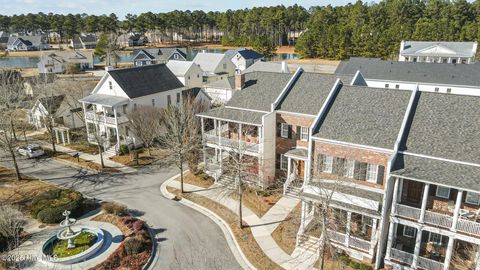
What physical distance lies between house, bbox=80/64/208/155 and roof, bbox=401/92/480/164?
104 ft

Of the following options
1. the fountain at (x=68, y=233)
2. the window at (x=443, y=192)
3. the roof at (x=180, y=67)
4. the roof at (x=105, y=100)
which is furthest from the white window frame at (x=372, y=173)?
the roof at (x=180, y=67)

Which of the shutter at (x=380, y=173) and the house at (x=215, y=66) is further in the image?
the house at (x=215, y=66)

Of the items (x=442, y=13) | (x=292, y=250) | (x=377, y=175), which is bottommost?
(x=292, y=250)

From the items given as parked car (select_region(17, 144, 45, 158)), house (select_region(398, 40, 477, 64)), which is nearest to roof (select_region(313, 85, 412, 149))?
parked car (select_region(17, 144, 45, 158))

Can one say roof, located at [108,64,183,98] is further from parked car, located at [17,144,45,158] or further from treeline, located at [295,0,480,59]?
treeline, located at [295,0,480,59]

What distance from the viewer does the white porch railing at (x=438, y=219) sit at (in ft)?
66.5

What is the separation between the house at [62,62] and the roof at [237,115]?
7801cm

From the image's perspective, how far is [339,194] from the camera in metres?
23.2

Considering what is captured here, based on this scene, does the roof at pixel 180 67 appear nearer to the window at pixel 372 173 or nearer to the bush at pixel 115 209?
the bush at pixel 115 209

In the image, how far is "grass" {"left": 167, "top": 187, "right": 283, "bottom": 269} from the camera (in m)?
22.9

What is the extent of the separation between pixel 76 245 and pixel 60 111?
29840 millimetres

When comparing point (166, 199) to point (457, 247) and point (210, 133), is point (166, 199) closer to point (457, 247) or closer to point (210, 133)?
point (210, 133)

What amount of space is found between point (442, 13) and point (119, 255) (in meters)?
138

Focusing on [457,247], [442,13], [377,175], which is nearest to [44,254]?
[377,175]
